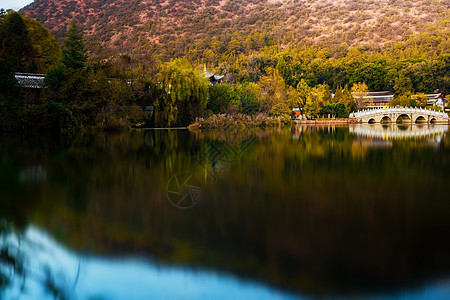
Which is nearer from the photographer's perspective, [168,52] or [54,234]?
[54,234]

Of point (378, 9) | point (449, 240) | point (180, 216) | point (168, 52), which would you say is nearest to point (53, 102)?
point (180, 216)

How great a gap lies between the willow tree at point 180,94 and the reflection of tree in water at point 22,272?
75.8ft

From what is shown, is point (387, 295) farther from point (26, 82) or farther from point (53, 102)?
point (26, 82)

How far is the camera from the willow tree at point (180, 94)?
26.3 m

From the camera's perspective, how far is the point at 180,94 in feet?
86.1

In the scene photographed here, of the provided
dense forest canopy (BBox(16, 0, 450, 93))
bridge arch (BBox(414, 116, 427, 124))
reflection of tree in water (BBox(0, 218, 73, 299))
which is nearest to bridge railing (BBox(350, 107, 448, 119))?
bridge arch (BBox(414, 116, 427, 124))

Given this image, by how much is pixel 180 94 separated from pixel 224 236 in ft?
76.7

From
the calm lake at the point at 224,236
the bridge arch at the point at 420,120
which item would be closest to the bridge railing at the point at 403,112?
the bridge arch at the point at 420,120

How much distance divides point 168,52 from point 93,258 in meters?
79.5

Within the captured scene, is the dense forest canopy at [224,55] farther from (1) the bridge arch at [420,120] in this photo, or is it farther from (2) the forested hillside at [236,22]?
(1) the bridge arch at [420,120]

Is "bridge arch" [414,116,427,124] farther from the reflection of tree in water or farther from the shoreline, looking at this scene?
the reflection of tree in water

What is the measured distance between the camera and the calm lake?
8.63 ft

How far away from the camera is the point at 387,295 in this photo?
2457mm

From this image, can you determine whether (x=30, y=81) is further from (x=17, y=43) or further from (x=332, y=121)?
(x=332, y=121)
